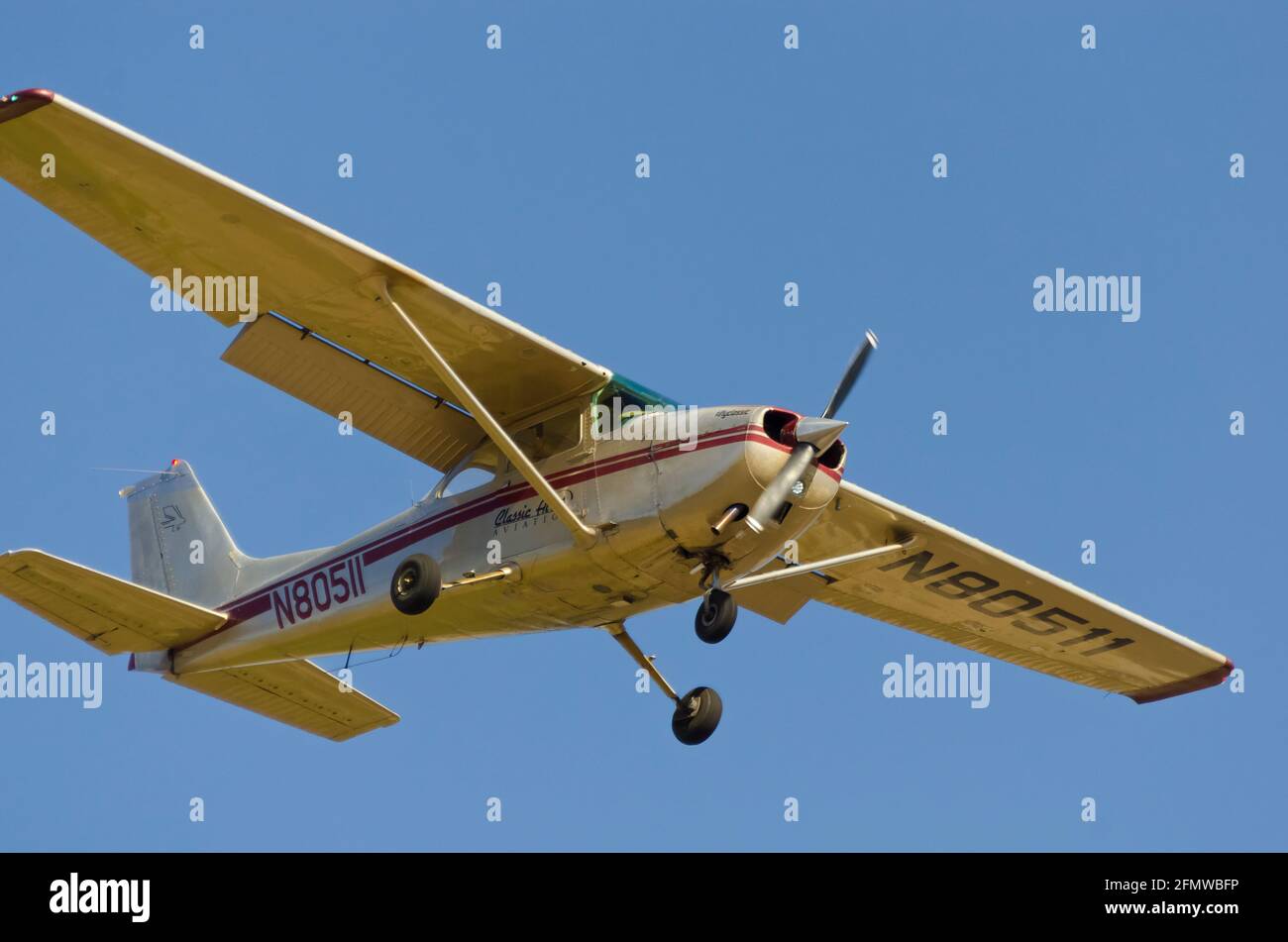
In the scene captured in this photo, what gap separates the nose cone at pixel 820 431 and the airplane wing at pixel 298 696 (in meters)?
6.50

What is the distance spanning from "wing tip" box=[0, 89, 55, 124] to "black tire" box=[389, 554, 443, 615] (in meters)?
4.53

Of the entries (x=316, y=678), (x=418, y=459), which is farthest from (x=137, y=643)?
(x=418, y=459)

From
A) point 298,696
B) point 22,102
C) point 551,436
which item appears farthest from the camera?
point 298,696

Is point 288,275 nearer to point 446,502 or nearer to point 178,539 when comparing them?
point 446,502

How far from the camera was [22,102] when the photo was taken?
528 inches

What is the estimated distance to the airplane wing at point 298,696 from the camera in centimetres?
1820

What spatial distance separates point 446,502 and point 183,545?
480 centimetres

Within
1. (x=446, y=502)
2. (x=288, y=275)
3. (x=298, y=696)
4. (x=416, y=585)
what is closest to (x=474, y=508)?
Result: (x=446, y=502)

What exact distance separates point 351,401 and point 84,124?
3628 mm

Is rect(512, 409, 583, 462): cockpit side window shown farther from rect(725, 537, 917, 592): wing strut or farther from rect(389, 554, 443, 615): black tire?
rect(725, 537, 917, 592): wing strut

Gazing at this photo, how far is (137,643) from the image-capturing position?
1783 centimetres

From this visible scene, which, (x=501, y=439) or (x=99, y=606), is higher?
(x=501, y=439)

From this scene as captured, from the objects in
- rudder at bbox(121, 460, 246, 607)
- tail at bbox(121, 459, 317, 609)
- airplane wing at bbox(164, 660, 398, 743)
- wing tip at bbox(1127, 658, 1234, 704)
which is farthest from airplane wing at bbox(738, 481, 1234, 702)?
rudder at bbox(121, 460, 246, 607)

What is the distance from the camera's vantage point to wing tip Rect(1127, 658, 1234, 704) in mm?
19859
